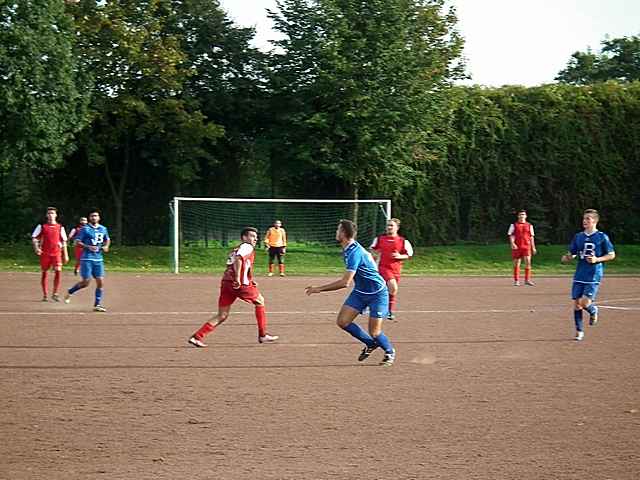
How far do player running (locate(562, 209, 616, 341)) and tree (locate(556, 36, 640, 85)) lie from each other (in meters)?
47.3

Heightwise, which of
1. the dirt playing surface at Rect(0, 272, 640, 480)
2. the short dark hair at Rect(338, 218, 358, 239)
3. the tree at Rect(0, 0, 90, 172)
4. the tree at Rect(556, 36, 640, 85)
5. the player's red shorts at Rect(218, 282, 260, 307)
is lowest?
the dirt playing surface at Rect(0, 272, 640, 480)

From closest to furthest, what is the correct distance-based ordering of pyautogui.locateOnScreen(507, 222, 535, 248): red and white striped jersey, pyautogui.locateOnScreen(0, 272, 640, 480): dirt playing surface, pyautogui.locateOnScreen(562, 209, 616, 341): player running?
1. pyautogui.locateOnScreen(0, 272, 640, 480): dirt playing surface
2. pyautogui.locateOnScreen(562, 209, 616, 341): player running
3. pyautogui.locateOnScreen(507, 222, 535, 248): red and white striped jersey

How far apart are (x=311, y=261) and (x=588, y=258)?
20523 mm

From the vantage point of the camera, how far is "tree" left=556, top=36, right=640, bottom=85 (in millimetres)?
60406

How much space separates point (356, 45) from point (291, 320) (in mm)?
20499

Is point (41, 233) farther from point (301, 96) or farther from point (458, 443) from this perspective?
point (301, 96)

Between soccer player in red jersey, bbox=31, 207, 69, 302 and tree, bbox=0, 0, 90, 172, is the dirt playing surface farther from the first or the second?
tree, bbox=0, 0, 90, 172

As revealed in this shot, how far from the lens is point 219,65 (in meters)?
39.7

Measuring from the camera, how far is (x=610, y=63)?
6156 centimetres

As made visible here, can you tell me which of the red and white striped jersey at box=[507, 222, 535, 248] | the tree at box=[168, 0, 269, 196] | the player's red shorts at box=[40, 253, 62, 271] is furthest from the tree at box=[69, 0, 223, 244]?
the player's red shorts at box=[40, 253, 62, 271]

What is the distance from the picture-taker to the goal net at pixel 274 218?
34562 millimetres

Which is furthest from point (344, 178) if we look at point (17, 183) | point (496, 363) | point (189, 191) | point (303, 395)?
point (303, 395)

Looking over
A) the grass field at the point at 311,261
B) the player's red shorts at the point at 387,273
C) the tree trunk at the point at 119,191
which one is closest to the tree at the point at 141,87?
the tree trunk at the point at 119,191

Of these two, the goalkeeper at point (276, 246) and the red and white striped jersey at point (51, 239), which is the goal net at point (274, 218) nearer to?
the goalkeeper at point (276, 246)
